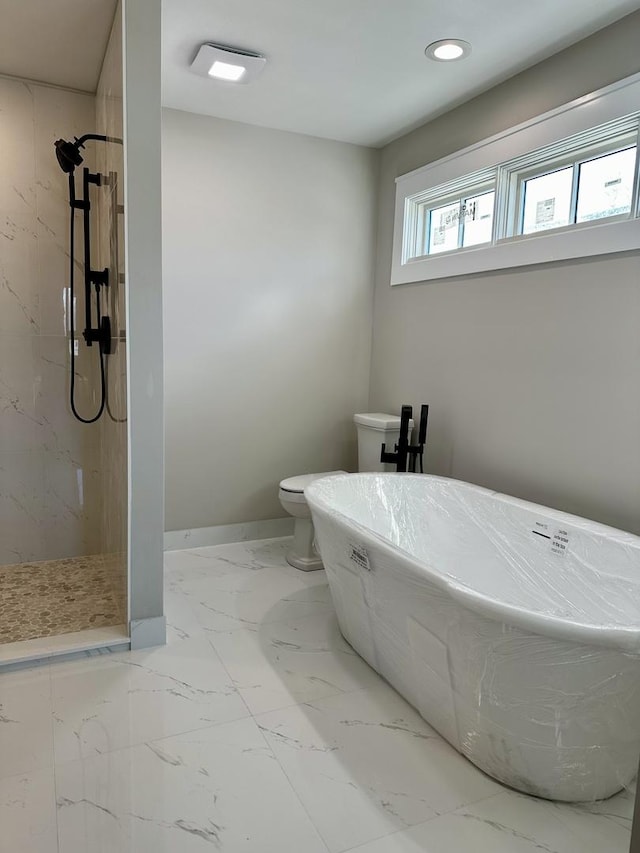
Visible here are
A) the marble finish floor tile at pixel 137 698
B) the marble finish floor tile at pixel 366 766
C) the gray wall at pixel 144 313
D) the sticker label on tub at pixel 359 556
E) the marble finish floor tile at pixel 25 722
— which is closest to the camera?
the marble finish floor tile at pixel 366 766

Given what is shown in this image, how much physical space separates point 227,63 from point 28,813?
2936mm

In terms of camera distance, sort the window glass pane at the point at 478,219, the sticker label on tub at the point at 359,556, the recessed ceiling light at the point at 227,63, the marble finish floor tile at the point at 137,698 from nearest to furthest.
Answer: the marble finish floor tile at the point at 137,698 < the sticker label on tub at the point at 359,556 < the recessed ceiling light at the point at 227,63 < the window glass pane at the point at 478,219

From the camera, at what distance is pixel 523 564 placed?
7.90 feet

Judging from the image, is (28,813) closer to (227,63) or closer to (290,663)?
(290,663)

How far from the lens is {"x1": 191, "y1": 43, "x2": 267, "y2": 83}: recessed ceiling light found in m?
2.56

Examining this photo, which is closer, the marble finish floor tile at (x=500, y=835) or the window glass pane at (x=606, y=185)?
the marble finish floor tile at (x=500, y=835)

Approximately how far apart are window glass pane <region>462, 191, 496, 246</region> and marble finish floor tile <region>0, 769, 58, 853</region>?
2.98m

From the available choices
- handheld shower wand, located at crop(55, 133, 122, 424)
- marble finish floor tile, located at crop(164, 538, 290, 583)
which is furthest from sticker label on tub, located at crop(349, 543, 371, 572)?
handheld shower wand, located at crop(55, 133, 122, 424)

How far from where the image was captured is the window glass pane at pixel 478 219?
3.11 meters

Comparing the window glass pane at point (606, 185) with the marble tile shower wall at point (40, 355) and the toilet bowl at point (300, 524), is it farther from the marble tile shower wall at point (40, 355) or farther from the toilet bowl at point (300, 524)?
the marble tile shower wall at point (40, 355)

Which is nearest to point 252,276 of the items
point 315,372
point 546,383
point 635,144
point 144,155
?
point 315,372

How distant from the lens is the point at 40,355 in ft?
10.2

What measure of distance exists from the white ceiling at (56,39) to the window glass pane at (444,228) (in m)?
1.95

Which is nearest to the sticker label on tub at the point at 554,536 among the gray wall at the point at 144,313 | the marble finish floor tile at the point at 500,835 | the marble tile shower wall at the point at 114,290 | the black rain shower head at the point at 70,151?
the marble finish floor tile at the point at 500,835
